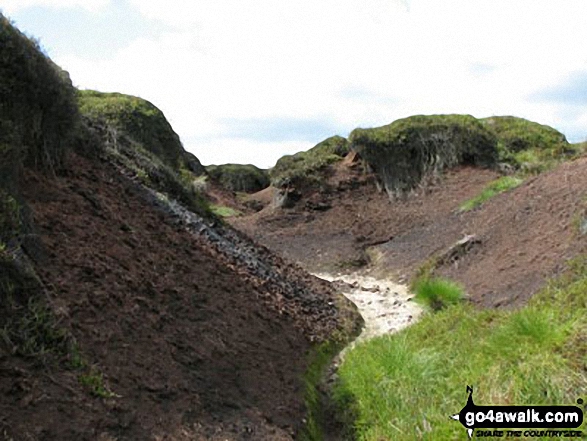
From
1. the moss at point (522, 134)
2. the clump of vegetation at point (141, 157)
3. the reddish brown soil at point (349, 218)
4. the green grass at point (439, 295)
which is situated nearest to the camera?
the green grass at point (439, 295)

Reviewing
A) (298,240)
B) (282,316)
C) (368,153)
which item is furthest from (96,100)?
(282,316)

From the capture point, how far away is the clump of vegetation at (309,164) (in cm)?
2711

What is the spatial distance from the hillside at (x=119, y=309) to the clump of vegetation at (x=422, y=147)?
50.5ft

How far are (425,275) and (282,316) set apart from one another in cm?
517

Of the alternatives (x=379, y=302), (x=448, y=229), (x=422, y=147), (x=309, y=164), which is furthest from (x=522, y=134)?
(x=379, y=302)

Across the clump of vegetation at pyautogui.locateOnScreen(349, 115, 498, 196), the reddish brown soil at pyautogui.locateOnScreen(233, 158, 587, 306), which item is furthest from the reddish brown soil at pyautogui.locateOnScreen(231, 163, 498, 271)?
the clump of vegetation at pyautogui.locateOnScreen(349, 115, 498, 196)

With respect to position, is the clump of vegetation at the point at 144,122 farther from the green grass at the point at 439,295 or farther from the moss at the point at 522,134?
the moss at the point at 522,134

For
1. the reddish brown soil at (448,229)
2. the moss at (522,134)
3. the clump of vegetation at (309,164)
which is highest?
the moss at (522,134)

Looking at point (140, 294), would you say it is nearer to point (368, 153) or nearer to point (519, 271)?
point (519, 271)

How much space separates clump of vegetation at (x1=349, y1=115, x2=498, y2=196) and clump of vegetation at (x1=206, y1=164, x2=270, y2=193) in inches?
842

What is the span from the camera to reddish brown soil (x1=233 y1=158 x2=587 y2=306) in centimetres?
1052

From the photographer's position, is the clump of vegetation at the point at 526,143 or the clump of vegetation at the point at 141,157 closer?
the clump of vegetation at the point at 141,157

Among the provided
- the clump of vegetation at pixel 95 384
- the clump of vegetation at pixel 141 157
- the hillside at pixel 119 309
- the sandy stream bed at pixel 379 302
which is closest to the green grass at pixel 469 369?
the hillside at pixel 119 309

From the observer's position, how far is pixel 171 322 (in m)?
6.77
